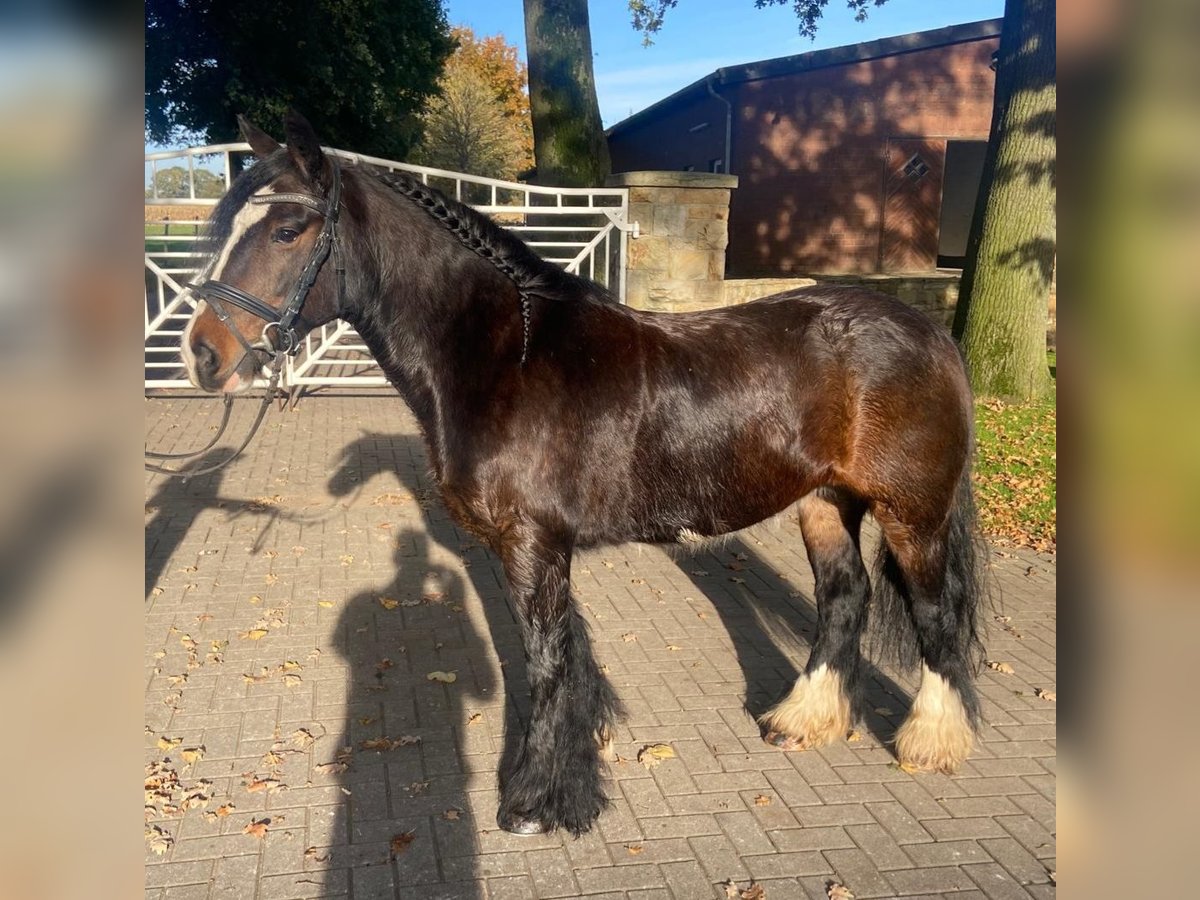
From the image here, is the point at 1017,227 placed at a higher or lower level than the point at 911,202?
lower

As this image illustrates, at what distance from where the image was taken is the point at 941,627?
343cm

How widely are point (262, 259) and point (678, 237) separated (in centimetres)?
729

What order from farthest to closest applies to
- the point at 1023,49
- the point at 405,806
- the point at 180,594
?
the point at 1023,49, the point at 180,594, the point at 405,806

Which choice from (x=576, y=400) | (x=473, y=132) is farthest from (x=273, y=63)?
(x=473, y=132)

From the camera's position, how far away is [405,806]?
313 cm

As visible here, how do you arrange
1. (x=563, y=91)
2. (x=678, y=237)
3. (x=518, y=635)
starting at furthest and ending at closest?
1. (x=563, y=91)
2. (x=678, y=237)
3. (x=518, y=635)

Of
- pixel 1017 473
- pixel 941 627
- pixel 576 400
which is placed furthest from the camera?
pixel 1017 473

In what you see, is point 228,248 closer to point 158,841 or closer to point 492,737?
point 158,841

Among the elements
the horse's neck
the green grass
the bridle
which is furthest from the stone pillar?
the bridle

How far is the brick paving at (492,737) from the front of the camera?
2.83 m

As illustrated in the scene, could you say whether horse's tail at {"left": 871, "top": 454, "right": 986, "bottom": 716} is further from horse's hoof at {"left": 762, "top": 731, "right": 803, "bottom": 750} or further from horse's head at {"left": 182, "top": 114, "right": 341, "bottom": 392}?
horse's head at {"left": 182, "top": 114, "right": 341, "bottom": 392}
